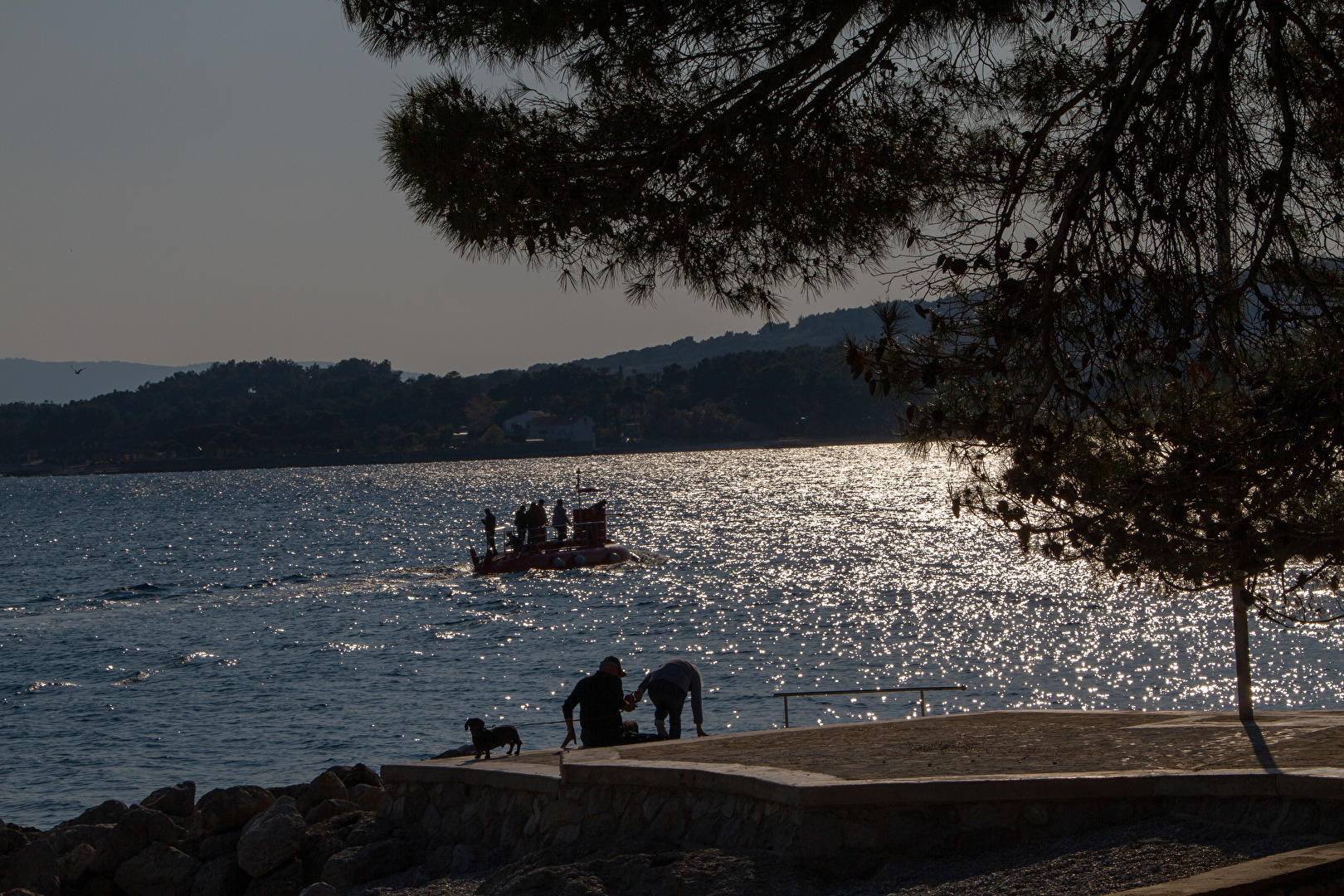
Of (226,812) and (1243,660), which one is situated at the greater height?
(1243,660)

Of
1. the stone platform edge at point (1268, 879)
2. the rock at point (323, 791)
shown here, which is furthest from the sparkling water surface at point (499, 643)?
the rock at point (323, 791)

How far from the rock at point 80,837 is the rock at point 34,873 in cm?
53

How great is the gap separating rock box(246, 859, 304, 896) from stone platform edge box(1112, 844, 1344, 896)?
705 cm

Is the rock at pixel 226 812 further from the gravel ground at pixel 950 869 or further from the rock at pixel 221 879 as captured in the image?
the gravel ground at pixel 950 869

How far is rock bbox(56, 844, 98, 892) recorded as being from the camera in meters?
10.9

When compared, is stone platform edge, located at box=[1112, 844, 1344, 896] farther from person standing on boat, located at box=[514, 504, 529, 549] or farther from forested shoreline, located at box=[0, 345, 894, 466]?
forested shoreline, located at box=[0, 345, 894, 466]

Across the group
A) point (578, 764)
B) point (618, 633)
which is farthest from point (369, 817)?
point (618, 633)

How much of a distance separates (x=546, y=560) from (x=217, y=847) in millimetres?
35019

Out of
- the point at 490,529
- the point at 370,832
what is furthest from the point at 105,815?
the point at 490,529

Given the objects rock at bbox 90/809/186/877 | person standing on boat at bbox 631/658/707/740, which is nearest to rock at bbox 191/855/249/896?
rock at bbox 90/809/186/877

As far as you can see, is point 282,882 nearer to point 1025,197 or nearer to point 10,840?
point 10,840

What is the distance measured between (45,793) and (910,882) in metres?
15.8

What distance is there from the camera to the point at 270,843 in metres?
10.2

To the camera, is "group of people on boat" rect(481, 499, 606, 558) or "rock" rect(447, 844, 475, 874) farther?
"group of people on boat" rect(481, 499, 606, 558)
